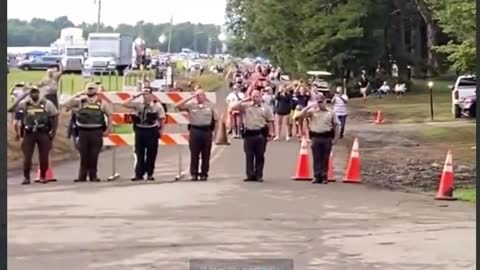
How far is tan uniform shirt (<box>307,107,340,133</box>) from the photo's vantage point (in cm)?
1490

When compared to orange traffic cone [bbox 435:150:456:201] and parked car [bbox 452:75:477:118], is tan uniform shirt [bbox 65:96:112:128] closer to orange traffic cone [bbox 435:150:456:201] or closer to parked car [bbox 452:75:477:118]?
orange traffic cone [bbox 435:150:456:201]

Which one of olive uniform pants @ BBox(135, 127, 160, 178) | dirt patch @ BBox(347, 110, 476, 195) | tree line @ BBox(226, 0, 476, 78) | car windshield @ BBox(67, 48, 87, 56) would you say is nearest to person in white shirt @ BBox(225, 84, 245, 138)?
tree line @ BBox(226, 0, 476, 78)

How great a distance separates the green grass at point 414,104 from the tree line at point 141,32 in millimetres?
26236

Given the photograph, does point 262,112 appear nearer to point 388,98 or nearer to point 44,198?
point 44,198

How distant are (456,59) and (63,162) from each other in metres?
8.20

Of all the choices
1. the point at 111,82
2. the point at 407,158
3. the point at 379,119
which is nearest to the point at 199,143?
the point at 111,82

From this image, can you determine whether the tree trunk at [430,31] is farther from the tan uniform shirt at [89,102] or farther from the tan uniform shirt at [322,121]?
the tan uniform shirt at [89,102]

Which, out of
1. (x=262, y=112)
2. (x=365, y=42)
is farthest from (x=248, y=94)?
(x=365, y=42)

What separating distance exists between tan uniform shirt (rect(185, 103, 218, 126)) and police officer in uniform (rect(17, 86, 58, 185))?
1.88 metres

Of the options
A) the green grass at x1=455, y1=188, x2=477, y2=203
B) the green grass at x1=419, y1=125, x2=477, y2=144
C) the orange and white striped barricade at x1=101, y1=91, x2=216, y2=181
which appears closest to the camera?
the green grass at x1=455, y1=188, x2=477, y2=203

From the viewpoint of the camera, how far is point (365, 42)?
40500mm

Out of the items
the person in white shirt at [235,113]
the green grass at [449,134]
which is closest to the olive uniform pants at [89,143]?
the person in white shirt at [235,113]

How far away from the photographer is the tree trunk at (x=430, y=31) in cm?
3662

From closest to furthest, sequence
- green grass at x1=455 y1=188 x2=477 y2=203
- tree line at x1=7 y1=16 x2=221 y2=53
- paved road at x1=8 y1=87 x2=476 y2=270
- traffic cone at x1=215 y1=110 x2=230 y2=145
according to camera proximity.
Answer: tree line at x1=7 y1=16 x2=221 y2=53, paved road at x1=8 y1=87 x2=476 y2=270, green grass at x1=455 y1=188 x2=477 y2=203, traffic cone at x1=215 y1=110 x2=230 y2=145
